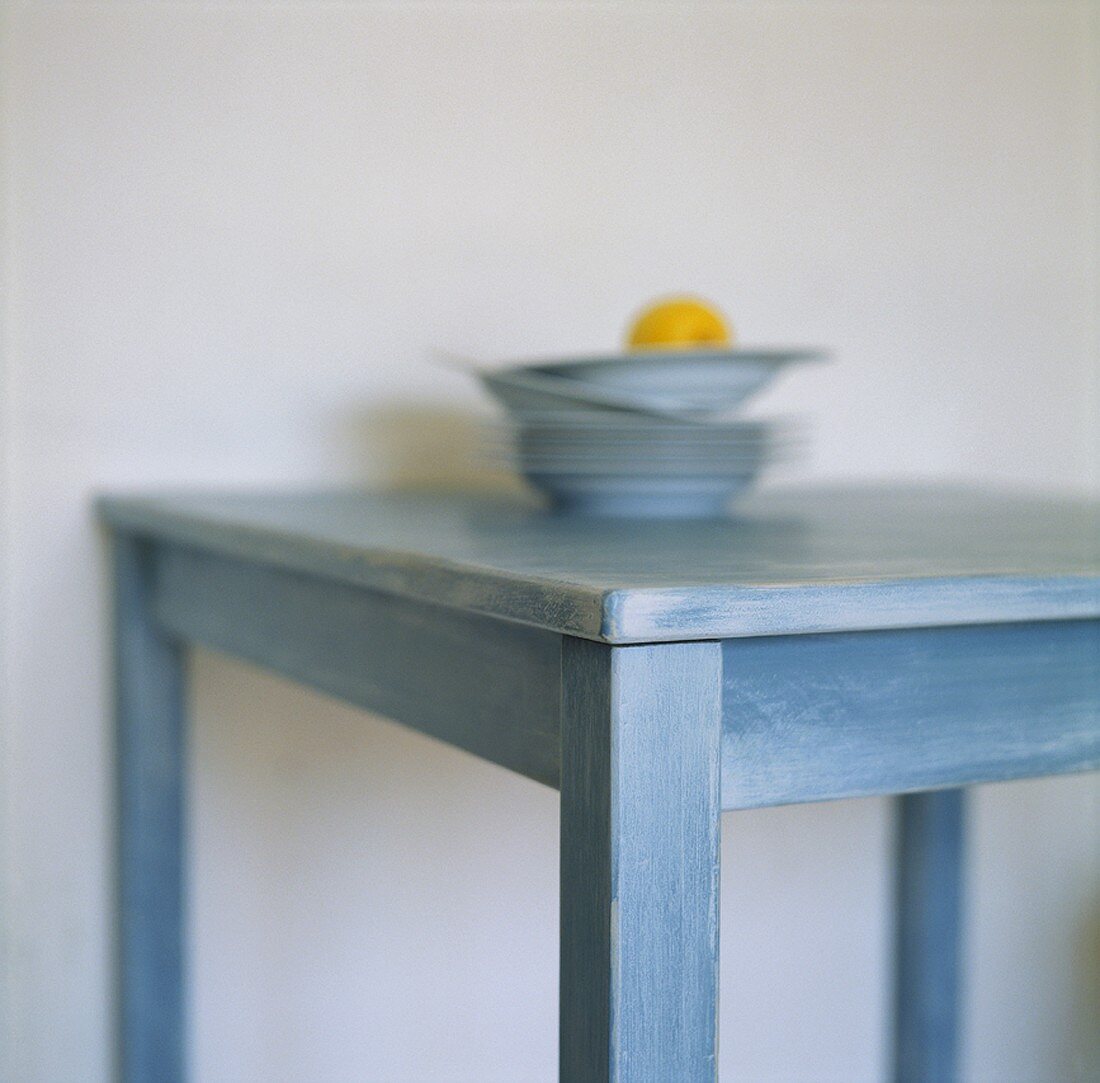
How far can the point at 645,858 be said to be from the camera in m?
0.59

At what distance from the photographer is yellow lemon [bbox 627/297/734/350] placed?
3.74ft

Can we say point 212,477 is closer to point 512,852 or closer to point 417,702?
point 512,852

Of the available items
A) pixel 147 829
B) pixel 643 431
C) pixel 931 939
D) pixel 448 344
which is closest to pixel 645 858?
pixel 643 431

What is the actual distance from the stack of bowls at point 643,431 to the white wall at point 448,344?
14.4 inches

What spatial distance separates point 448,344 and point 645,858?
95cm

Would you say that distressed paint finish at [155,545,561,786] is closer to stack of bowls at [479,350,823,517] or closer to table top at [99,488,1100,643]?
table top at [99,488,1100,643]

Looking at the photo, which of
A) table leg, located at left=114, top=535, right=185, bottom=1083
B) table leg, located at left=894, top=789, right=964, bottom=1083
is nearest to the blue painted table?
table leg, located at left=114, top=535, right=185, bottom=1083

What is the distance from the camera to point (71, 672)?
1.34m

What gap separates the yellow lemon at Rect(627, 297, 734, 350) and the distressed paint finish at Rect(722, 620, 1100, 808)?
490 millimetres

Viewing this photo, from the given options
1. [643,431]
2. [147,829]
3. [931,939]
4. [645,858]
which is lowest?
[931,939]

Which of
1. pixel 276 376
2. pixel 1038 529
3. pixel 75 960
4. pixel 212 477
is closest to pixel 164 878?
pixel 75 960

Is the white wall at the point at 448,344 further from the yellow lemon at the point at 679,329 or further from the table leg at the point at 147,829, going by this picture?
the yellow lemon at the point at 679,329

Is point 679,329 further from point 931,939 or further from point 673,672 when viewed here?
point 931,939

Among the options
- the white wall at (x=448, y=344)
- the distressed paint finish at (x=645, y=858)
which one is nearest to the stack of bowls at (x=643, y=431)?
the white wall at (x=448, y=344)
